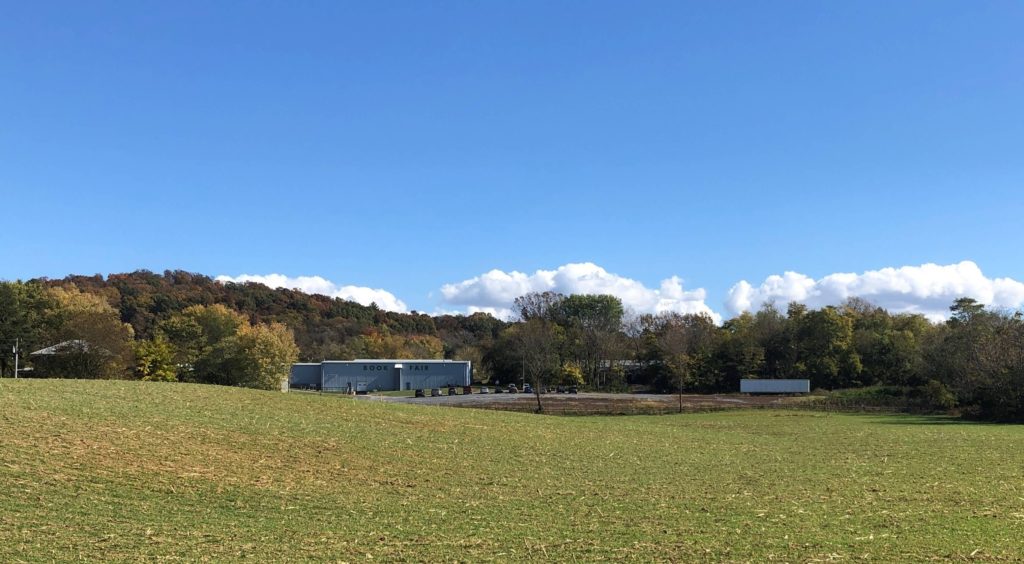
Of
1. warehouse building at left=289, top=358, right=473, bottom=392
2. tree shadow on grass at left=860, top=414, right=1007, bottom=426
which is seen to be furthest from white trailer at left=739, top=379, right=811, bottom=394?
warehouse building at left=289, top=358, right=473, bottom=392

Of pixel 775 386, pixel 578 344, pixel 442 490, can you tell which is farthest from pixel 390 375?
pixel 442 490

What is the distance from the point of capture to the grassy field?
11211 millimetres

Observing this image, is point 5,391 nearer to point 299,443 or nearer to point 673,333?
point 299,443

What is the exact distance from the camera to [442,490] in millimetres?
17500

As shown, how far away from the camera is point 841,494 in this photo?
1700 centimetres

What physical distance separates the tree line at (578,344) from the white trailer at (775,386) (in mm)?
7736

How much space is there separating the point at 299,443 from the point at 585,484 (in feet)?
32.3

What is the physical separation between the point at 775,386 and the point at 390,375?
192 feet

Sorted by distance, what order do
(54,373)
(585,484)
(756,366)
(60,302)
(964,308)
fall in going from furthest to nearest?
(756,366) < (964,308) < (60,302) < (54,373) < (585,484)

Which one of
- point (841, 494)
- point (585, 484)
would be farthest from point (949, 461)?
point (585, 484)

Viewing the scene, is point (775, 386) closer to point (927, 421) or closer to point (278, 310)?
point (927, 421)

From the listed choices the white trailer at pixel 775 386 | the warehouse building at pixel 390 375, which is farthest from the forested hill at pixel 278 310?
the white trailer at pixel 775 386

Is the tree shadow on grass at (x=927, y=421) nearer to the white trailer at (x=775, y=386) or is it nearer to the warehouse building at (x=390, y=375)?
the white trailer at (x=775, y=386)

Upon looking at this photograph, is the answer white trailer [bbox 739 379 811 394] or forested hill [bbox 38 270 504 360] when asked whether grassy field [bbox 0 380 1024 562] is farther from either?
forested hill [bbox 38 270 504 360]
